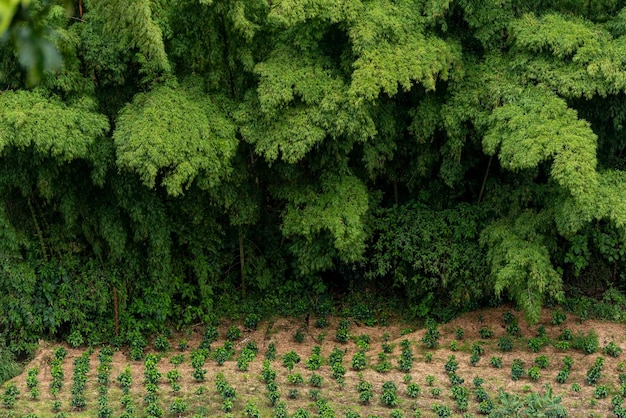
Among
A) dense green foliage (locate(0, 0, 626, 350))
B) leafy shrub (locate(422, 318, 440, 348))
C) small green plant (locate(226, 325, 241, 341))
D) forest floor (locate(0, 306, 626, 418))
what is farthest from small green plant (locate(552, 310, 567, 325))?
small green plant (locate(226, 325, 241, 341))

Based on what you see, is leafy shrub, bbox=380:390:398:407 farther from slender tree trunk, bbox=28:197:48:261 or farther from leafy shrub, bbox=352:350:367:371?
slender tree trunk, bbox=28:197:48:261

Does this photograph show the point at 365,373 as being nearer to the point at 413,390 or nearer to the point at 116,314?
the point at 413,390

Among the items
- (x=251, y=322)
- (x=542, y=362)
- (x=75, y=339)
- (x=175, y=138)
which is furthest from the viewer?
(x=251, y=322)

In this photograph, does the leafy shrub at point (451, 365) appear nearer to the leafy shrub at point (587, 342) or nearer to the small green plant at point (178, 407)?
the leafy shrub at point (587, 342)

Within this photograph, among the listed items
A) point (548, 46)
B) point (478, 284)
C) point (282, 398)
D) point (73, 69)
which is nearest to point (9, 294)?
point (73, 69)

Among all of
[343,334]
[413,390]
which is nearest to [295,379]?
[413,390]

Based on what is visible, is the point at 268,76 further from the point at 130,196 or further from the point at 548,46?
the point at 548,46

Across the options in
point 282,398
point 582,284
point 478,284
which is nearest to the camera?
point 282,398
